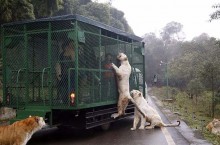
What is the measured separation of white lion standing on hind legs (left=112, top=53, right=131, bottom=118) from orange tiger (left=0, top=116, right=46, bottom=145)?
13.3 feet

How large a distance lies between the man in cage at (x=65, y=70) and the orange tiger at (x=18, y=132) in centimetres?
156

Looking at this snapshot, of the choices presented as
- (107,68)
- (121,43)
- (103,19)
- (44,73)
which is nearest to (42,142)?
(44,73)

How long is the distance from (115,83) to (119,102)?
0.64m

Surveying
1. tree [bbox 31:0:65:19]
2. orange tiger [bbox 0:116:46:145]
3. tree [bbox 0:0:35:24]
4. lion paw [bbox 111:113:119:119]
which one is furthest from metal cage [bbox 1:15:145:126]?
tree [bbox 31:0:65:19]

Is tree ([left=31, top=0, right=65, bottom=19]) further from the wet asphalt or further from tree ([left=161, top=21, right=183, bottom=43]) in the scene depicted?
tree ([left=161, top=21, right=183, bottom=43])

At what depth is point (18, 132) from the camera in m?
7.25

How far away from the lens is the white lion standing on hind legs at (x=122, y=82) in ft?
36.8

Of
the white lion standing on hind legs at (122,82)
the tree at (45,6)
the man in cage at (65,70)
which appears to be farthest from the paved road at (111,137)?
the tree at (45,6)

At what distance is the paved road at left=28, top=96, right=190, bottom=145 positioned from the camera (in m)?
8.88

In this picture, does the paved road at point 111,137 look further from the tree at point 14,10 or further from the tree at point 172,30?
the tree at point 172,30

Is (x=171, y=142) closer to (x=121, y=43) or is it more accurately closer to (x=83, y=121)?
(x=83, y=121)

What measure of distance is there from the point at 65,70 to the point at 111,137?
2308mm

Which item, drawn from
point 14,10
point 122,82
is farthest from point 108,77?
point 14,10

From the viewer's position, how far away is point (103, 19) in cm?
3941
